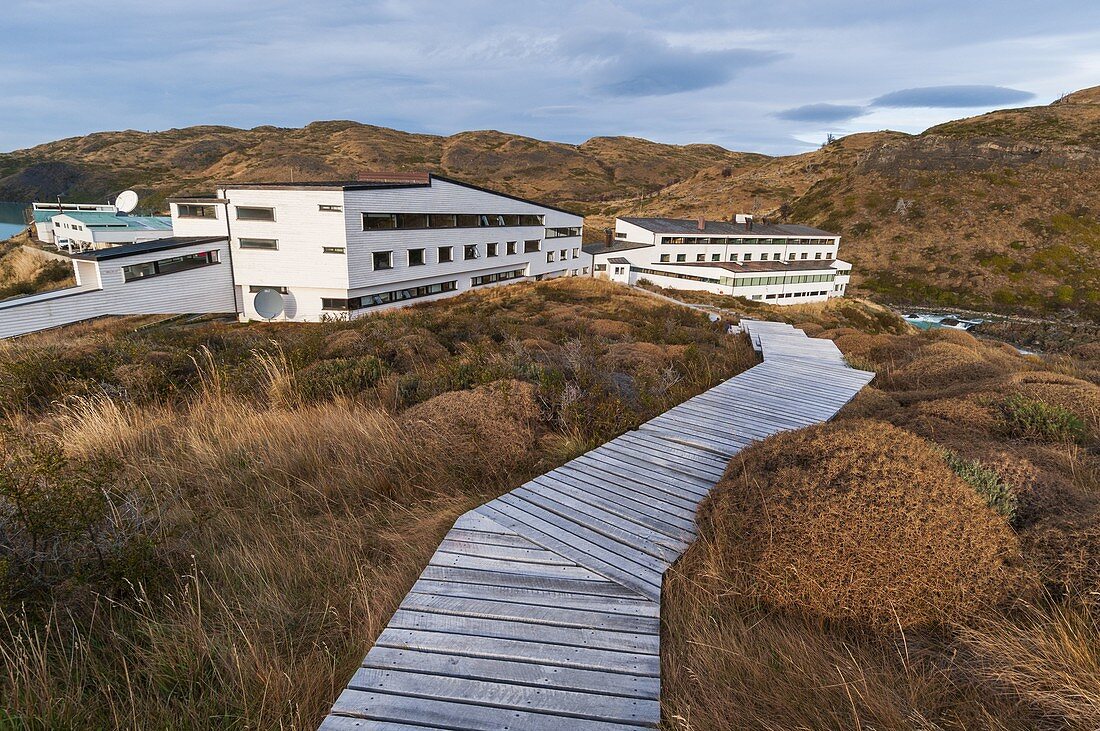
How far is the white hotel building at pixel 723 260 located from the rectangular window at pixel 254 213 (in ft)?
116

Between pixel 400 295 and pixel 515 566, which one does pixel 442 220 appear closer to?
pixel 400 295

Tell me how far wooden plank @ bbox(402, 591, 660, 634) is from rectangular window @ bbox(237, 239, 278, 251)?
31730mm

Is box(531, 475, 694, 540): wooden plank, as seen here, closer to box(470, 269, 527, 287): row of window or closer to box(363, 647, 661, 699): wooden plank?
box(363, 647, 661, 699): wooden plank

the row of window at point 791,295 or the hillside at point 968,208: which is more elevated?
the hillside at point 968,208

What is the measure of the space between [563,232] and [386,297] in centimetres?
2368

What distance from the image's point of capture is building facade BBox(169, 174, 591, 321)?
93.8ft

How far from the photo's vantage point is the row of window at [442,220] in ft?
100.0

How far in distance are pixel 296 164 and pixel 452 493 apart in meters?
133

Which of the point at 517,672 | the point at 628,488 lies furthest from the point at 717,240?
the point at 517,672

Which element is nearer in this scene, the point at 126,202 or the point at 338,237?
the point at 338,237

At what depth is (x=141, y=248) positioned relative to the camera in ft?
84.6

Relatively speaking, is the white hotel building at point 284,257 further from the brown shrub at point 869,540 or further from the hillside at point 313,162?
Answer: the hillside at point 313,162

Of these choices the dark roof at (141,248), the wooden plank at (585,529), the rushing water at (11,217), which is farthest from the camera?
the rushing water at (11,217)

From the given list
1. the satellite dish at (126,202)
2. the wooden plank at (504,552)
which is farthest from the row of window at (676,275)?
the wooden plank at (504,552)
